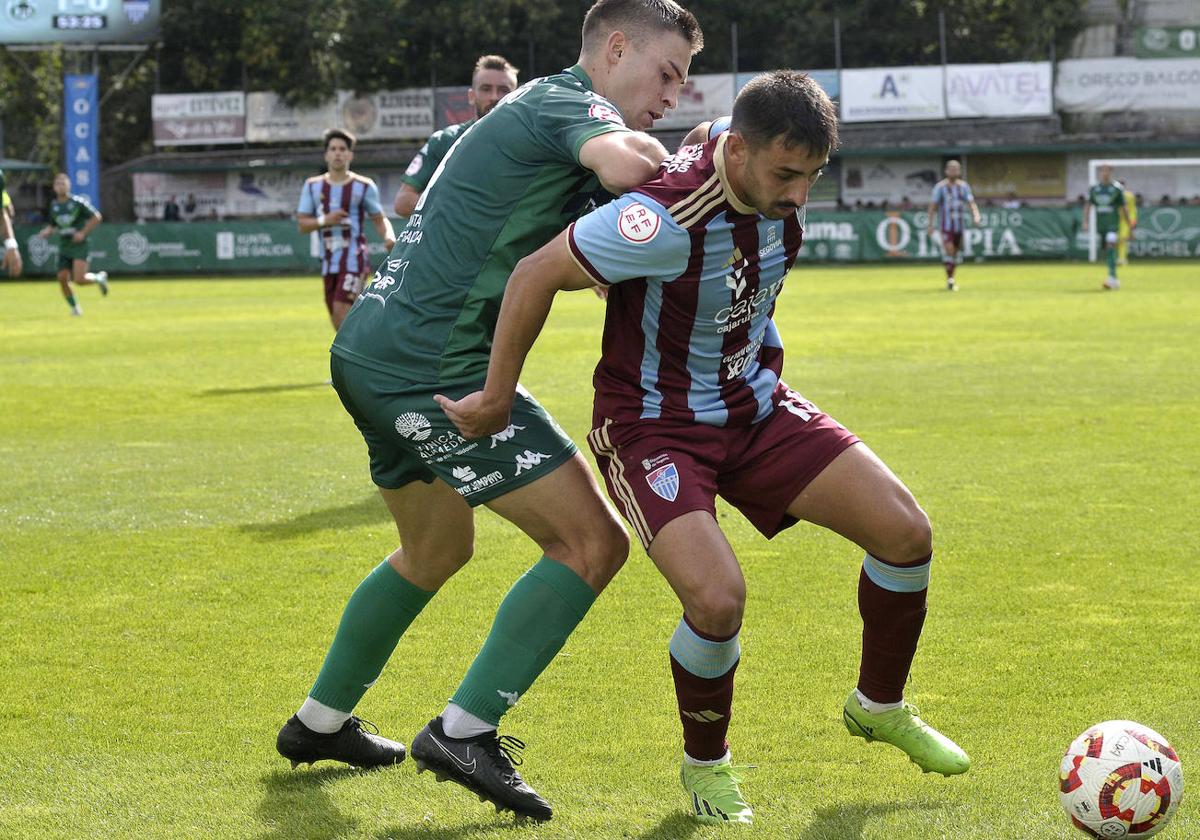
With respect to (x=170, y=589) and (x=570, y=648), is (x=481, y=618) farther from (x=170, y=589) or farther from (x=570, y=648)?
(x=170, y=589)

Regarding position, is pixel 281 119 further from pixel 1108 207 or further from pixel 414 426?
pixel 414 426

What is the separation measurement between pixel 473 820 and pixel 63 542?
4.19 m

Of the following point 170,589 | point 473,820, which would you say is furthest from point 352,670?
point 170,589

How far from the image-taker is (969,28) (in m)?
56.8

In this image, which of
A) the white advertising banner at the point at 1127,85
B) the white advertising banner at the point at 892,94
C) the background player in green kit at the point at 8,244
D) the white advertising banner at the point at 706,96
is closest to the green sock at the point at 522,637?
the background player in green kit at the point at 8,244

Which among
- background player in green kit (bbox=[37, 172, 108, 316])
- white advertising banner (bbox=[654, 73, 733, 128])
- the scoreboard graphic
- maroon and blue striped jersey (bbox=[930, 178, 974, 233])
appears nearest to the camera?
background player in green kit (bbox=[37, 172, 108, 316])

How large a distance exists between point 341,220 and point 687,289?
10.9 m

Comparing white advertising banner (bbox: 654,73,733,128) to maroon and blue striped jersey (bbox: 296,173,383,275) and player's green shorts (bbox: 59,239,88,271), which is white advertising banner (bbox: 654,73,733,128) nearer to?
player's green shorts (bbox: 59,239,88,271)

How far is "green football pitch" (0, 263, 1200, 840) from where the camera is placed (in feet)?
13.3

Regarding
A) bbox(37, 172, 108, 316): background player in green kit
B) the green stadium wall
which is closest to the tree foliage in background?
the green stadium wall

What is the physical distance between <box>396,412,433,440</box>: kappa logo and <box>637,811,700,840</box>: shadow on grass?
1.14m

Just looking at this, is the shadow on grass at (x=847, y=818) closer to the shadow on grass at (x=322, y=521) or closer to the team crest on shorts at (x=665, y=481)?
the team crest on shorts at (x=665, y=481)

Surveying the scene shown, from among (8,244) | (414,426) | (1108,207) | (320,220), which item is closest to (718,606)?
(414,426)

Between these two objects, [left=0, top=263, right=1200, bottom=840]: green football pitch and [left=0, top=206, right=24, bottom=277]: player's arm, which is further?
[left=0, top=206, right=24, bottom=277]: player's arm
